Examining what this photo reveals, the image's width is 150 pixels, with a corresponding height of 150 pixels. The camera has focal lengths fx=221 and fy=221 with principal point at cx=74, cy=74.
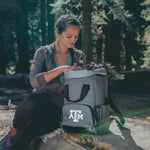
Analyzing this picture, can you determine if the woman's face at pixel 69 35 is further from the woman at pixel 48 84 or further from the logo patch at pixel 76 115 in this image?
the logo patch at pixel 76 115

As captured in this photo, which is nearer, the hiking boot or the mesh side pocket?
the hiking boot

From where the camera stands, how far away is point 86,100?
3.13 meters

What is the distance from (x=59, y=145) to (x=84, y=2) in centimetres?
562

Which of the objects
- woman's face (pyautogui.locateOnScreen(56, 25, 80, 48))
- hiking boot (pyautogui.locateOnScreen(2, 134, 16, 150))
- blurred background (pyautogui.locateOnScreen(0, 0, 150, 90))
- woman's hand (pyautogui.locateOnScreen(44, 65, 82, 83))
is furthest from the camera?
blurred background (pyautogui.locateOnScreen(0, 0, 150, 90))

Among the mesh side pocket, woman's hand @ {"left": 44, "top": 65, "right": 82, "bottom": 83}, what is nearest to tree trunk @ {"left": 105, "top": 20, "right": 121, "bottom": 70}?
the mesh side pocket

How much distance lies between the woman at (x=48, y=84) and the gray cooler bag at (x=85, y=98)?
0.49 feet

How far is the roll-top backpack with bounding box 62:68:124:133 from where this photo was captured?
10.1ft

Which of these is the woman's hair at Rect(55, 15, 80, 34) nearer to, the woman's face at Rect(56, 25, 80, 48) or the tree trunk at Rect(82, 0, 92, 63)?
the woman's face at Rect(56, 25, 80, 48)

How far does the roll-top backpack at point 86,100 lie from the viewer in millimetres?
3086

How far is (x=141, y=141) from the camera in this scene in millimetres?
3096

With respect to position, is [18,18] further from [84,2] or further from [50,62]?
[50,62]

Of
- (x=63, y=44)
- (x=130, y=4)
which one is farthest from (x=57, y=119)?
(x=130, y=4)

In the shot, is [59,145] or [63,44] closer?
[59,145]

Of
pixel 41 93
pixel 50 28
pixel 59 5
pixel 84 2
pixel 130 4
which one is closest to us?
pixel 41 93
